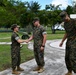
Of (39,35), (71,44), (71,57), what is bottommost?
(71,57)

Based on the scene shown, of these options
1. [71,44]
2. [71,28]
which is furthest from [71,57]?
[71,28]

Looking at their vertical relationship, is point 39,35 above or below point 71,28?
below

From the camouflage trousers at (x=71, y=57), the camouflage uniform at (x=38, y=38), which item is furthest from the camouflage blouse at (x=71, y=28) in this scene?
the camouflage uniform at (x=38, y=38)

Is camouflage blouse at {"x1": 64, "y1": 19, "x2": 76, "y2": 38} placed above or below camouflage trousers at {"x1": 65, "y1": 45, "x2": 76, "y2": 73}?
above

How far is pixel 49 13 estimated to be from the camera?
54.3 m

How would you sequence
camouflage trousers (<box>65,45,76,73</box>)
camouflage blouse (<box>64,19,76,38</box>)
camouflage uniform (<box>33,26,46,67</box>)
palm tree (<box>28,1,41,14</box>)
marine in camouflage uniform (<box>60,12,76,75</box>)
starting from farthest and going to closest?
palm tree (<box>28,1,41,14</box>)
camouflage uniform (<box>33,26,46,67</box>)
camouflage blouse (<box>64,19,76,38</box>)
marine in camouflage uniform (<box>60,12,76,75</box>)
camouflage trousers (<box>65,45,76,73</box>)

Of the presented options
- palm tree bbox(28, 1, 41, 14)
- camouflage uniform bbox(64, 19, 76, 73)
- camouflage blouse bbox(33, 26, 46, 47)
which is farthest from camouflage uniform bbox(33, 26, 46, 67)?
palm tree bbox(28, 1, 41, 14)

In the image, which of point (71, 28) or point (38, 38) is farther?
point (38, 38)

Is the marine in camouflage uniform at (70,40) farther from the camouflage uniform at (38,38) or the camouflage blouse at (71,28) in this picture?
the camouflage uniform at (38,38)

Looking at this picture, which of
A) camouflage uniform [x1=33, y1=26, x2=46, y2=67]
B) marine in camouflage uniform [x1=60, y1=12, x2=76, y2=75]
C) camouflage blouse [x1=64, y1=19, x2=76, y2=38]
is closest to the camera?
marine in camouflage uniform [x1=60, y1=12, x2=76, y2=75]

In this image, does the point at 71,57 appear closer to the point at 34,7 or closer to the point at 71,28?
the point at 71,28

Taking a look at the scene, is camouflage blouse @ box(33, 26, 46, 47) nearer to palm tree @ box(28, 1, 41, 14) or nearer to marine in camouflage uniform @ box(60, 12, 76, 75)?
marine in camouflage uniform @ box(60, 12, 76, 75)

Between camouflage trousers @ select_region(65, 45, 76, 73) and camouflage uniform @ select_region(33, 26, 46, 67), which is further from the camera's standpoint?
camouflage uniform @ select_region(33, 26, 46, 67)

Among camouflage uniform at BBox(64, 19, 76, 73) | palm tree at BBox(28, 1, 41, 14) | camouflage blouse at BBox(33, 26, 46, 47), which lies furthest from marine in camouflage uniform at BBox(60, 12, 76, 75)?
palm tree at BBox(28, 1, 41, 14)
